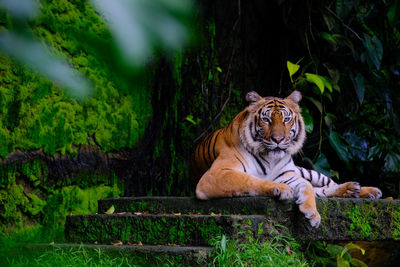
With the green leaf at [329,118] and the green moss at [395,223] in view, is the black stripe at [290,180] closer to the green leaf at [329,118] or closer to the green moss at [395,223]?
the green moss at [395,223]

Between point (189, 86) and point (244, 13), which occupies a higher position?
point (244, 13)

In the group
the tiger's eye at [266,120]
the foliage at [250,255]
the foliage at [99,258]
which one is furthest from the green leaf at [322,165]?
the foliage at [99,258]

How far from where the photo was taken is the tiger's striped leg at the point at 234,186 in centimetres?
300

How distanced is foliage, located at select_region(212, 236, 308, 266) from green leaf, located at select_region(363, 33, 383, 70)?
284 centimetres

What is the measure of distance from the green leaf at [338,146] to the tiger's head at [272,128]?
1.51 metres

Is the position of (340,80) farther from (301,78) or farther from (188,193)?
(188,193)

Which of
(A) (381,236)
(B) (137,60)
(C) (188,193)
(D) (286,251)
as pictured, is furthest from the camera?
(C) (188,193)

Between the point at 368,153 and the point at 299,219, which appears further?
the point at 368,153

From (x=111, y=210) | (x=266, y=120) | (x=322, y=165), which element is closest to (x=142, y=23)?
(x=266, y=120)

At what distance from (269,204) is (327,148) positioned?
2430 mm

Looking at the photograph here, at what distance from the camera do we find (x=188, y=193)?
186 inches

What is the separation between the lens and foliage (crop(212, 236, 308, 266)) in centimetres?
262

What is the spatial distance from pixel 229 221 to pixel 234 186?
0.37 metres

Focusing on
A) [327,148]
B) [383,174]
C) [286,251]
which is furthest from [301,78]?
[286,251]
